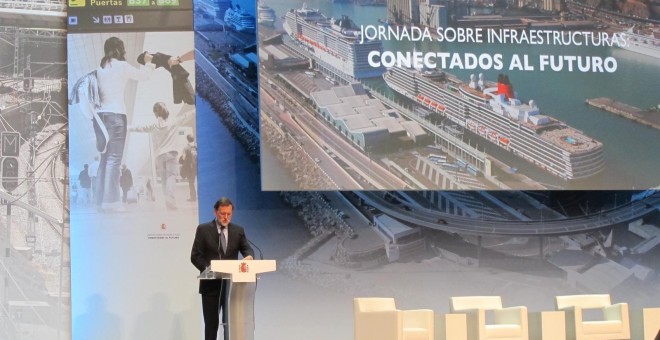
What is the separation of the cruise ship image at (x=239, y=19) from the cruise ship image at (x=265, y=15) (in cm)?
52

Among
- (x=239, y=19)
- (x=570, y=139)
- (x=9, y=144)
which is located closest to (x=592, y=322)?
(x=570, y=139)

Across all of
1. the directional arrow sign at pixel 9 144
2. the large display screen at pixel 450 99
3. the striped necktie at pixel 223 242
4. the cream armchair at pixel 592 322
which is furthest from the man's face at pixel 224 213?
Answer: the directional arrow sign at pixel 9 144

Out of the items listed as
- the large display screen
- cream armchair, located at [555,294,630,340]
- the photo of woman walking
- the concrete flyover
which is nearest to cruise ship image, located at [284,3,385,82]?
the large display screen

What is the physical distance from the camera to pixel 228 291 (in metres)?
5.73

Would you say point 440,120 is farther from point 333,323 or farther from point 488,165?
point 333,323

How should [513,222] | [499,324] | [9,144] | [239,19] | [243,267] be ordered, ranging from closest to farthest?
[243,267], [499,324], [9,144], [239,19], [513,222]

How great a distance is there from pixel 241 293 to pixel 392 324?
121cm

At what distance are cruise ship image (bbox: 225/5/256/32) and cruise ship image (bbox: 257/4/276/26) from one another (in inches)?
20.5

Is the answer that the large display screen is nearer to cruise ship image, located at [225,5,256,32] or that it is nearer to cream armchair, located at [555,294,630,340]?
cruise ship image, located at [225,5,256,32]

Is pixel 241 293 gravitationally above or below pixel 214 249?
below

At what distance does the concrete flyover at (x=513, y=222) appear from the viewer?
8523 mm

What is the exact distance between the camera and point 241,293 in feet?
18.6

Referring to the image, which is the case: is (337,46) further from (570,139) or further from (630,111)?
(630,111)

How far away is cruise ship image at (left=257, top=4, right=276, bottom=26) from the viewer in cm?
791
